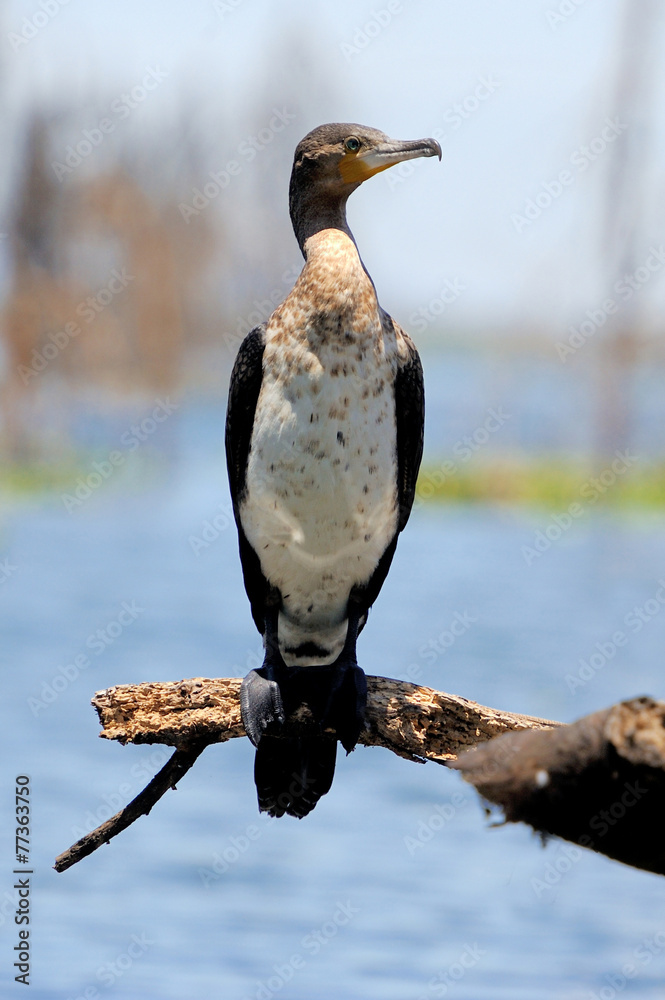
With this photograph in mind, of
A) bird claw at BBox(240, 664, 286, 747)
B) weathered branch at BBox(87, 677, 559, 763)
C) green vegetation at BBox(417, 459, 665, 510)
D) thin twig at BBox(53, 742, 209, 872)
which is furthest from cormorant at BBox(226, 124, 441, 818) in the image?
green vegetation at BBox(417, 459, 665, 510)

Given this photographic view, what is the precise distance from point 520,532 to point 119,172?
11227mm

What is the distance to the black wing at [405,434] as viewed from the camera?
4.84 meters

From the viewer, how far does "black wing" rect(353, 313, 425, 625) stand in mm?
4840

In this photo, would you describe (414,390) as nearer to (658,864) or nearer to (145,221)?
(658,864)

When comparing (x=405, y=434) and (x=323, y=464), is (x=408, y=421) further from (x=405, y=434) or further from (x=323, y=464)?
(x=323, y=464)

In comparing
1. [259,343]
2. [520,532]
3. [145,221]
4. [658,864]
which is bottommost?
[520,532]

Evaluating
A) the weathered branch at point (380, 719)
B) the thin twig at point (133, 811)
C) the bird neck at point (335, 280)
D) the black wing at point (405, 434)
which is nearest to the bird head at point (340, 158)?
the bird neck at point (335, 280)

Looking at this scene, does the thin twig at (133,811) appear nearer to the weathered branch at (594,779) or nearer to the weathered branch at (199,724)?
the weathered branch at (199,724)

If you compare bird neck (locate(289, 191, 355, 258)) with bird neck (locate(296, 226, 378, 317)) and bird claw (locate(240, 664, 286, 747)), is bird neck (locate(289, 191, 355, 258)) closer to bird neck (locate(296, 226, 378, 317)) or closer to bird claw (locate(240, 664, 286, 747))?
bird neck (locate(296, 226, 378, 317))

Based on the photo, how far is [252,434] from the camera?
4.80 m

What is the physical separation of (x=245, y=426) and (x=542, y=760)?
2.07 m

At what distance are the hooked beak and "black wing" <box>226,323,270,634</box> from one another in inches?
27.0

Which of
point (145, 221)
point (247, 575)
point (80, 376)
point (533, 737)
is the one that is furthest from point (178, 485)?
point (533, 737)

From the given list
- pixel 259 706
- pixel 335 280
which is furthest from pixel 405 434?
pixel 259 706
